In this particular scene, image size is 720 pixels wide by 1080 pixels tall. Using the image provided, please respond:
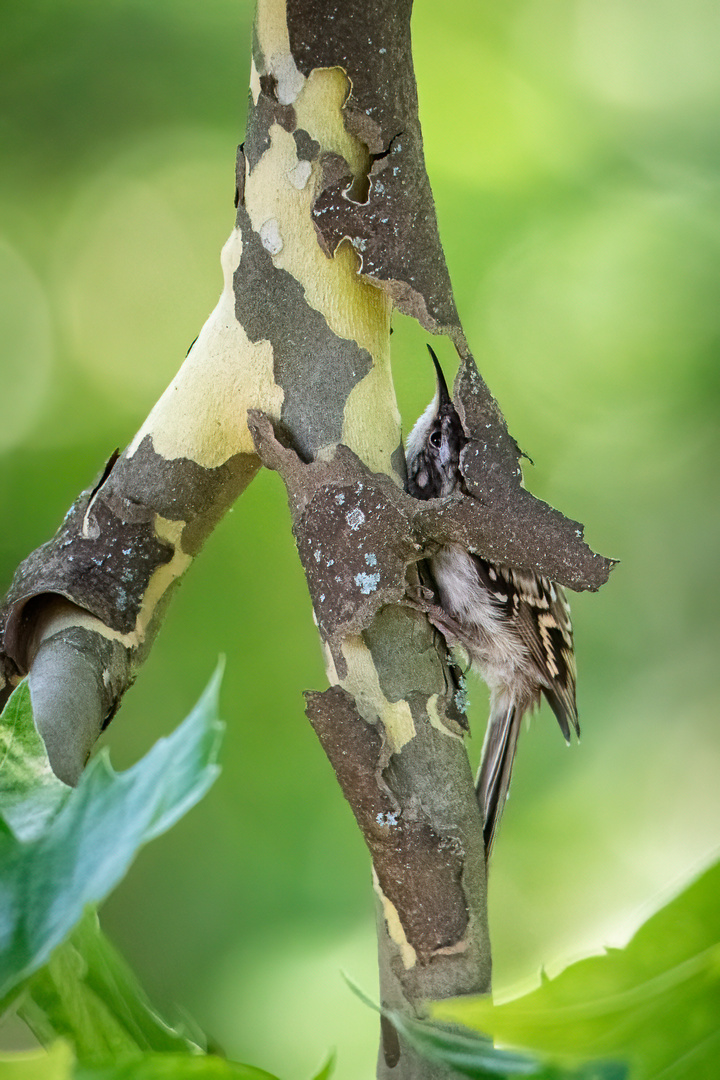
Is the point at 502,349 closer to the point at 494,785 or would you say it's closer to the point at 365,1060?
the point at 494,785

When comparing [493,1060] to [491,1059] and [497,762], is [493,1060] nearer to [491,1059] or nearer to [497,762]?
[491,1059]

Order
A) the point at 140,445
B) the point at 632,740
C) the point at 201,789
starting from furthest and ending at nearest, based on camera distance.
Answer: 1. the point at 632,740
2. the point at 140,445
3. the point at 201,789

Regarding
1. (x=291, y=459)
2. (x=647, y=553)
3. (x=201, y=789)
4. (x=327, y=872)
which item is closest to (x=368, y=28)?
(x=291, y=459)

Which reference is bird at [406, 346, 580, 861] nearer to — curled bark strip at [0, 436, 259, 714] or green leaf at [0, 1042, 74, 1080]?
curled bark strip at [0, 436, 259, 714]

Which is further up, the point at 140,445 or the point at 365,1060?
the point at 140,445

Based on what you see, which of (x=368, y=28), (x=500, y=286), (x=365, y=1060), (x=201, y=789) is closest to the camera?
(x=201, y=789)

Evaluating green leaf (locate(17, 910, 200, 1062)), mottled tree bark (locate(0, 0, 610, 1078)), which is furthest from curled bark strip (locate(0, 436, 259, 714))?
green leaf (locate(17, 910, 200, 1062))

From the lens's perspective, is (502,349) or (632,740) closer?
(502,349)
